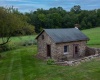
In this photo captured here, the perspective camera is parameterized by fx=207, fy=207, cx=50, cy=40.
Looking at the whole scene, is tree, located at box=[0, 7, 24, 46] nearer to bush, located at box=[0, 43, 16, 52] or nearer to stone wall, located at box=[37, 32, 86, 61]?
stone wall, located at box=[37, 32, 86, 61]

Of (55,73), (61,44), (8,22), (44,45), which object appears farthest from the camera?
(44,45)

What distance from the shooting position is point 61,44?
2980 centimetres

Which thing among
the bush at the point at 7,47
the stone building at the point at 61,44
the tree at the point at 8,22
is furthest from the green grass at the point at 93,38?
the tree at the point at 8,22

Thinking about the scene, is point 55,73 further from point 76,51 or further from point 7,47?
point 7,47

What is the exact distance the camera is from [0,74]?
22.4 m

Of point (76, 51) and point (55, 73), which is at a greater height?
point (76, 51)

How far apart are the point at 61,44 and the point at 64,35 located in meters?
2.04

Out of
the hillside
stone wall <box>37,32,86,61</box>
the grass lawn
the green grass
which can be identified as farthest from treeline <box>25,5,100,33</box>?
the grass lawn

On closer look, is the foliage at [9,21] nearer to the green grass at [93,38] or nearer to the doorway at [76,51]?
the doorway at [76,51]

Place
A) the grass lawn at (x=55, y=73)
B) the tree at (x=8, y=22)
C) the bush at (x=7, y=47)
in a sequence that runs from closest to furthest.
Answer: the grass lawn at (x=55, y=73) < the tree at (x=8, y=22) < the bush at (x=7, y=47)

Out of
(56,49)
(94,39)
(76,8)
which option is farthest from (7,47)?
(76,8)

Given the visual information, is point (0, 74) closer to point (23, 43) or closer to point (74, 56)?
point (74, 56)

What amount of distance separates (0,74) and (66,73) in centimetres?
719

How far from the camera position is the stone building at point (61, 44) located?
29.6 metres
